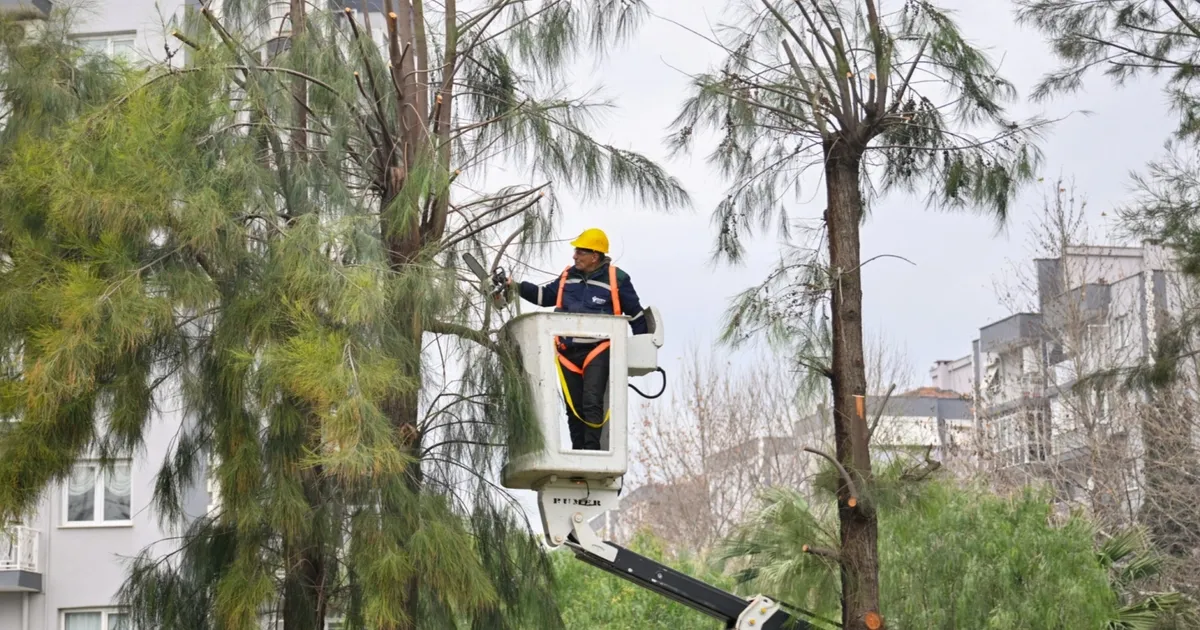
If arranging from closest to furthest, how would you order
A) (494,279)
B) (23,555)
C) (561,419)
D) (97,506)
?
(494,279), (561,419), (23,555), (97,506)

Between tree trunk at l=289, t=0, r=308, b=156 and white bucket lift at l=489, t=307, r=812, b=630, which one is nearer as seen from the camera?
white bucket lift at l=489, t=307, r=812, b=630

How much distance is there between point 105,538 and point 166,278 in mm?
14798

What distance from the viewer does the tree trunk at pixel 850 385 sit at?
26.3ft

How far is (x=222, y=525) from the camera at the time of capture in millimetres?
7789

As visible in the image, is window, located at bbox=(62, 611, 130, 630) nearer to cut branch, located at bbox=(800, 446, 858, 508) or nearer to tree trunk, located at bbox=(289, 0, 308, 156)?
tree trunk, located at bbox=(289, 0, 308, 156)

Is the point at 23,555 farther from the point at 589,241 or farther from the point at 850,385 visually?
the point at 850,385

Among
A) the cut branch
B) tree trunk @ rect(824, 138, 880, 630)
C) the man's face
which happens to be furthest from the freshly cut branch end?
the man's face

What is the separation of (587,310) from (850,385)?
1.40 m

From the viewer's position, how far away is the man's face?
8.58 meters

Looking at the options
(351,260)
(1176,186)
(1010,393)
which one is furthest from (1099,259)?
(351,260)

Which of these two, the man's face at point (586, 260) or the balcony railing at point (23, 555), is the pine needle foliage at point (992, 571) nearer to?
the man's face at point (586, 260)

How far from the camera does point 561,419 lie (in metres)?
8.33

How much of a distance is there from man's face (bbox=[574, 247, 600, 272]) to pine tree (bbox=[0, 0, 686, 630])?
38 cm

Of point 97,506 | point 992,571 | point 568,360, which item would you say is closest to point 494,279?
point 568,360
